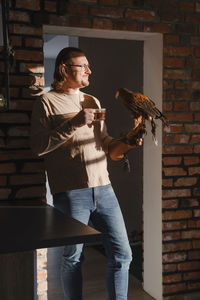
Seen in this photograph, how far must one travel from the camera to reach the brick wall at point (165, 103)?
2.41m

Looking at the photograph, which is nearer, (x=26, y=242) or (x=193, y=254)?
(x=26, y=242)

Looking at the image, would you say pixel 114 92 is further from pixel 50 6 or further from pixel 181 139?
pixel 50 6

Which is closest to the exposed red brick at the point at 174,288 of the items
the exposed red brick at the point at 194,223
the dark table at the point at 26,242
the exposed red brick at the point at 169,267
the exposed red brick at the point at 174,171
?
the exposed red brick at the point at 169,267

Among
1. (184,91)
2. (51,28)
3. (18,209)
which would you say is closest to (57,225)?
(18,209)

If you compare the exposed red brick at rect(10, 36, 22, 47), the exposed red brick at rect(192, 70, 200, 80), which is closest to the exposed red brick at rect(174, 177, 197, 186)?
the exposed red brick at rect(192, 70, 200, 80)

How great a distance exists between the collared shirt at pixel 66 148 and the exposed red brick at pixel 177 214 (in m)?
0.74

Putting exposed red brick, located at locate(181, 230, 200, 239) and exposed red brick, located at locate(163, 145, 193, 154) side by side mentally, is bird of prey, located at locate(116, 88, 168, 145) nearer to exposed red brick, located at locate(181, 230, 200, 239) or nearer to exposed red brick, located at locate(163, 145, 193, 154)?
exposed red brick, located at locate(163, 145, 193, 154)

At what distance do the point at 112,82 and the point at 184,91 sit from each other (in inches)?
70.5

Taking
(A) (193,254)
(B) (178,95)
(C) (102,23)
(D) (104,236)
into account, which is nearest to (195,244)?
(A) (193,254)

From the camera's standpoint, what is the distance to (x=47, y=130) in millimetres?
2146

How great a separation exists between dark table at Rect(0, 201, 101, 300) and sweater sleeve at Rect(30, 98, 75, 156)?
0.57 m

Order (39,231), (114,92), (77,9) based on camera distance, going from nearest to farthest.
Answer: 1. (39,231)
2. (77,9)
3. (114,92)

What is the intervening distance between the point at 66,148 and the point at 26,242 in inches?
40.4

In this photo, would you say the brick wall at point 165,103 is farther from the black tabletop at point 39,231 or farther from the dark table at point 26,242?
the dark table at point 26,242
